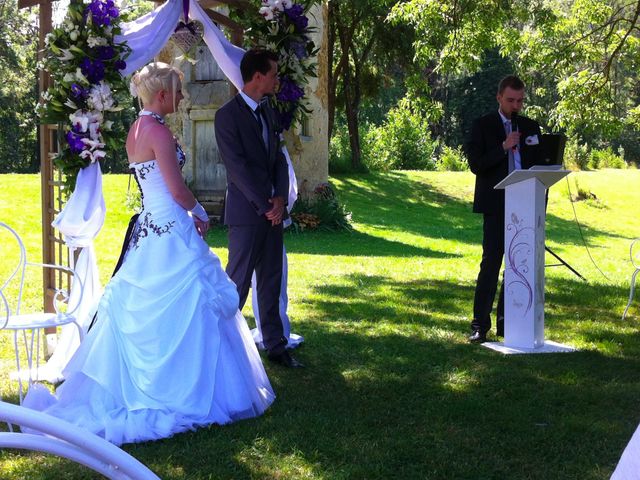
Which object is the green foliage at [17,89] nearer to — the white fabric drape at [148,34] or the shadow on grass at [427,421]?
the white fabric drape at [148,34]

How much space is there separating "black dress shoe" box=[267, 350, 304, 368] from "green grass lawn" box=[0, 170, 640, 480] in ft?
0.45

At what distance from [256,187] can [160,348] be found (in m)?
1.57

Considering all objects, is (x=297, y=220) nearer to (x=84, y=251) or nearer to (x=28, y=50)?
(x=84, y=251)

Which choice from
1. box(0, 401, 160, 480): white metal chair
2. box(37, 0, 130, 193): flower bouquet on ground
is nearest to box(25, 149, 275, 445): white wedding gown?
box(37, 0, 130, 193): flower bouquet on ground

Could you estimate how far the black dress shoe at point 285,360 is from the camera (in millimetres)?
6191

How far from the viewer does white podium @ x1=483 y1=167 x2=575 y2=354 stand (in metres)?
6.62

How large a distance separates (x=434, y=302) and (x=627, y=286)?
3392mm

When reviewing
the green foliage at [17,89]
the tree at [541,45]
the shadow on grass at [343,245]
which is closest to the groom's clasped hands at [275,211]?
the tree at [541,45]

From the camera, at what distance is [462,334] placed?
7.53 m

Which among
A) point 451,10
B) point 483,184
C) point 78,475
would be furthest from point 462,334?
point 451,10

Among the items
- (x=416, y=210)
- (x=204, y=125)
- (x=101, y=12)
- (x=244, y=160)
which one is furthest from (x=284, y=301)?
(x=416, y=210)

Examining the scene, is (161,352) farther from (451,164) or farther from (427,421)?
(451,164)

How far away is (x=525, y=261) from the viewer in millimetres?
6738

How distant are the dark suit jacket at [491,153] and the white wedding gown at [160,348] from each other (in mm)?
2845
